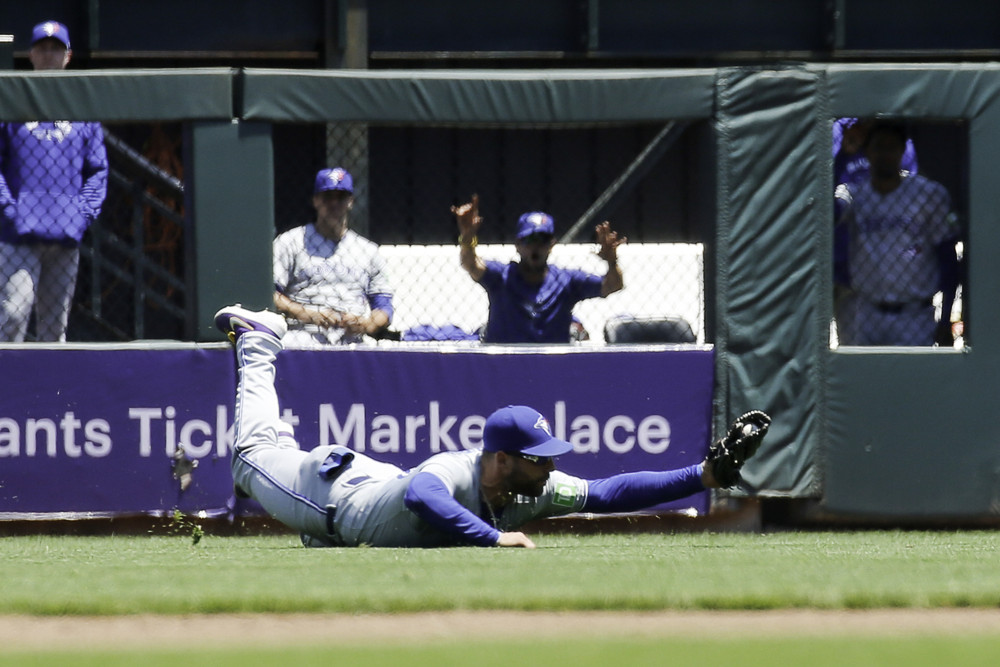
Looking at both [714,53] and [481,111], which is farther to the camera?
[714,53]

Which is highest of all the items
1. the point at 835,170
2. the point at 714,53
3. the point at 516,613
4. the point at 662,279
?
the point at 714,53

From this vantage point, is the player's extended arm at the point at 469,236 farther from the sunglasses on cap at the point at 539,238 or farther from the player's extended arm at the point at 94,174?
the player's extended arm at the point at 94,174

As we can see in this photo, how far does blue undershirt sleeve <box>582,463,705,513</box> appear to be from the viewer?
19.9 ft

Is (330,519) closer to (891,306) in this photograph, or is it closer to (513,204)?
(891,306)

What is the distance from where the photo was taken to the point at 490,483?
19.5ft

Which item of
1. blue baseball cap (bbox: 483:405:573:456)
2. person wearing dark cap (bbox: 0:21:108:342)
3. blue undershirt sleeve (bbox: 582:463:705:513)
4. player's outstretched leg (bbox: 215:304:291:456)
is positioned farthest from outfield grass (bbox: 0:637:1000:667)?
person wearing dark cap (bbox: 0:21:108:342)

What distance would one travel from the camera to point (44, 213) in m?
7.62

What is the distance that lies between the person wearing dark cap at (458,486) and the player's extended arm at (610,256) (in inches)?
63.4

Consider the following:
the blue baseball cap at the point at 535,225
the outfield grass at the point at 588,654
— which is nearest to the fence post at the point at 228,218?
the blue baseball cap at the point at 535,225

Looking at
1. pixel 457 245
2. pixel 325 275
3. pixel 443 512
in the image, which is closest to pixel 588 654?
pixel 443 512

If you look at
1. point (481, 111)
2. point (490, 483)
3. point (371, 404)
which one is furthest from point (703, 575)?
point (481, 111)

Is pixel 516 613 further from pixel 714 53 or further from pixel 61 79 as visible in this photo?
pixel 714 53

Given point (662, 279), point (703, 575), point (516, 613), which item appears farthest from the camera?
point (662, 279)

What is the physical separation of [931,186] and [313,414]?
3.35m
